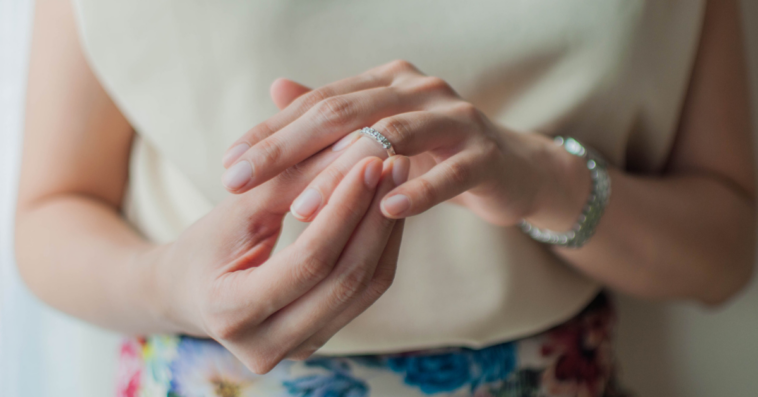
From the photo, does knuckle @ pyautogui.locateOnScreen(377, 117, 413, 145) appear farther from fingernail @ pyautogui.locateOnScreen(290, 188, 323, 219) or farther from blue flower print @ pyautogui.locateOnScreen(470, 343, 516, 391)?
blue flower print @ pyautogui.locateOnScreen(470, 343, 516, 391)

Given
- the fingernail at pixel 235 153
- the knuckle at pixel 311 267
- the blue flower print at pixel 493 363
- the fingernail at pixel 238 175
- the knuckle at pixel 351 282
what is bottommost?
the blue flower print at pixel 493 363

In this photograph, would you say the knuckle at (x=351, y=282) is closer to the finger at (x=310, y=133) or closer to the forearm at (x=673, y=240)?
the finger at (x=310, y=133)

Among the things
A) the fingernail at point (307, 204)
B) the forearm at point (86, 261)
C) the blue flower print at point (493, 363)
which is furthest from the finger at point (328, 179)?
the blue flower print at point (493, 363)

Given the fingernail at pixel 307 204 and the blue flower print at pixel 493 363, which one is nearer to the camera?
the fingernail at pixel 307 204

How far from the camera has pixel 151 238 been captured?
27.1 inches

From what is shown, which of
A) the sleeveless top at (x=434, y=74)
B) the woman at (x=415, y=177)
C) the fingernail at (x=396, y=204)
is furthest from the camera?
the sleeveless top at (x=434, y=74)

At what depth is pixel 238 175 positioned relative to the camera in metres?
0.36

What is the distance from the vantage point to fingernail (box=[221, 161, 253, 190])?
0.35m

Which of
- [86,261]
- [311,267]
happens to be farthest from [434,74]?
[86,261]

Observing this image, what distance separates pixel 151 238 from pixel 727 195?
2.61 ft

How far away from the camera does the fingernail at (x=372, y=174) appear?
0.34m

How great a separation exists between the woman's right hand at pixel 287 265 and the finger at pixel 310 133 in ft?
0.09

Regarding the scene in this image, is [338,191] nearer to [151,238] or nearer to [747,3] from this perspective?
[151,238]

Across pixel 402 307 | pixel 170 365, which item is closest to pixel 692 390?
pixel 402 307
